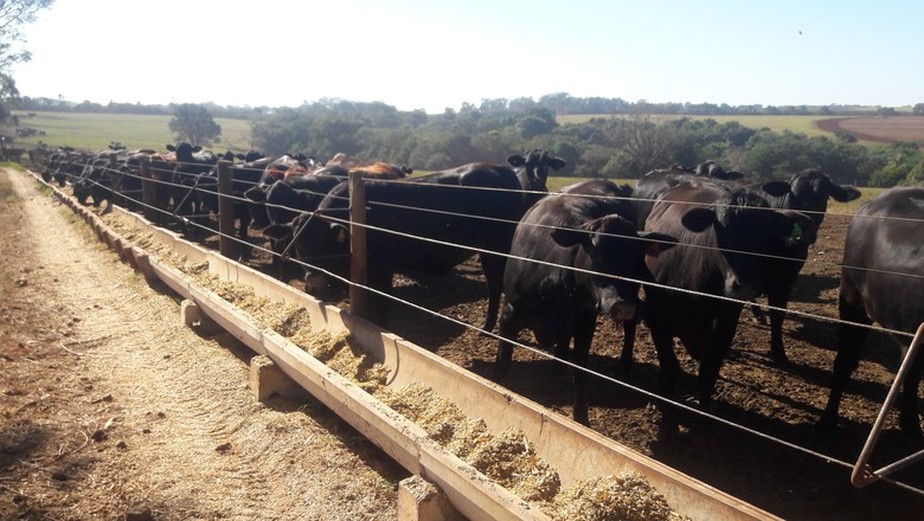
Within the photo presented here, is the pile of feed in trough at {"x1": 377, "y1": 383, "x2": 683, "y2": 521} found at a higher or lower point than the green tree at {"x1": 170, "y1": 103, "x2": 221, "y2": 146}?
lower

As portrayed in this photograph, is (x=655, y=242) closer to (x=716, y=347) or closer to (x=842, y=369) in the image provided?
(x=716, y=347)

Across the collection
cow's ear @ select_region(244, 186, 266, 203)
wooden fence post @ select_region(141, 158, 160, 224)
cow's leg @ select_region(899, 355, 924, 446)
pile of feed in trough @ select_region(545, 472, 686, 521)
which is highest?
cow's ear @ select_region(244, 186, 266, 203)

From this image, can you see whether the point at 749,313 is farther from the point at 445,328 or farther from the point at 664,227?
the point at 445,328

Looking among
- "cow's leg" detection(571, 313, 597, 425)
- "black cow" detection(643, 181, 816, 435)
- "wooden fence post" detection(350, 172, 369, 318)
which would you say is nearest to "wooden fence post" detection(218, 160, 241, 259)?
"wooden fence post" detection(350, 172, 369, 318)

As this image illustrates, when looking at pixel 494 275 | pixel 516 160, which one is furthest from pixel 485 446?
pixel 516 160

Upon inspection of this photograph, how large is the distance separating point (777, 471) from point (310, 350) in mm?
3669

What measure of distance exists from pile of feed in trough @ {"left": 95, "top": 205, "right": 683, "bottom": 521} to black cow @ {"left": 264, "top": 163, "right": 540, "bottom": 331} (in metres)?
1.02

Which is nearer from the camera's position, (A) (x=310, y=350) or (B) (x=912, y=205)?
(B) (x=912, y=205)

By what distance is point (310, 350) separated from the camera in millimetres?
5637

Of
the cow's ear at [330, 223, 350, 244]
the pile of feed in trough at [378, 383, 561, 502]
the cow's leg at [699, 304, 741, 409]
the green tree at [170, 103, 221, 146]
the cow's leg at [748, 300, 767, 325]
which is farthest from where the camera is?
the green tree at [170, 103, 221, 146]

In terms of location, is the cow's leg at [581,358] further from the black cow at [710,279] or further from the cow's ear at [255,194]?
the cow's ear at [255,194]

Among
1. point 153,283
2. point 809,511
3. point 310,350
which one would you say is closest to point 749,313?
point 809,511

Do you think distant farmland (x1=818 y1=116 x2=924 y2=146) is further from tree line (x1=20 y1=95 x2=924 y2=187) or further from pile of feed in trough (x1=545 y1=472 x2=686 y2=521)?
pile of feed in trough (x1=545 y1=472 x2=686 y2=521)

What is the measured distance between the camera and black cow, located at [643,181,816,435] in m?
5.05
